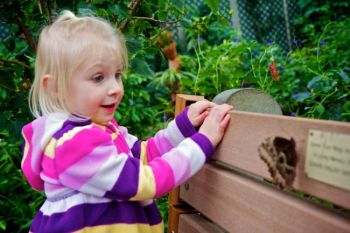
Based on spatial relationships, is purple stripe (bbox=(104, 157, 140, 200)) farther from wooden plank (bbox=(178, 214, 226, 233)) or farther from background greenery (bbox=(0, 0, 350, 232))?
background greenery (bbox=(0, 0, 350, 232))

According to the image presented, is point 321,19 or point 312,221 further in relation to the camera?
point 321,19

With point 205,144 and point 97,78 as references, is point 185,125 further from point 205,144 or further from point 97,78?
point 97,78

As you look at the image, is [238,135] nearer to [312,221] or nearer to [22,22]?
[312,221]

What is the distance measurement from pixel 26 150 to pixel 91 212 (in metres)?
0.30

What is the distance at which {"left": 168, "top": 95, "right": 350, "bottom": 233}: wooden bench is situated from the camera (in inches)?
27.0

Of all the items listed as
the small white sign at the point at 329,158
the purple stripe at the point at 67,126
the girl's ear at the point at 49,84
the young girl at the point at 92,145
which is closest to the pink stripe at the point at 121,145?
the young girl at the point at 92,145

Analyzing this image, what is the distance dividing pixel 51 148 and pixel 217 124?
0.42 m

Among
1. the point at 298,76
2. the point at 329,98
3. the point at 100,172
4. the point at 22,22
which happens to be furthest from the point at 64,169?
the point at 298,76

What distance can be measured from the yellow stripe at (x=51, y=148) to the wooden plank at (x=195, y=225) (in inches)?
17.4

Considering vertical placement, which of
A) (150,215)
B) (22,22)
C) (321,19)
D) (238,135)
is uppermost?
(321,19)

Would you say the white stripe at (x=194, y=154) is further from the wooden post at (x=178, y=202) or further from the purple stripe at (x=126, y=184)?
the wooden post at (x=178, y=202)

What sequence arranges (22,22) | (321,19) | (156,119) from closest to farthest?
(22,22)
(156,119)
(321,19)

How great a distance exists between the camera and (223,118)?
1.04 metres

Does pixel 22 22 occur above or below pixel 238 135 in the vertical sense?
above
